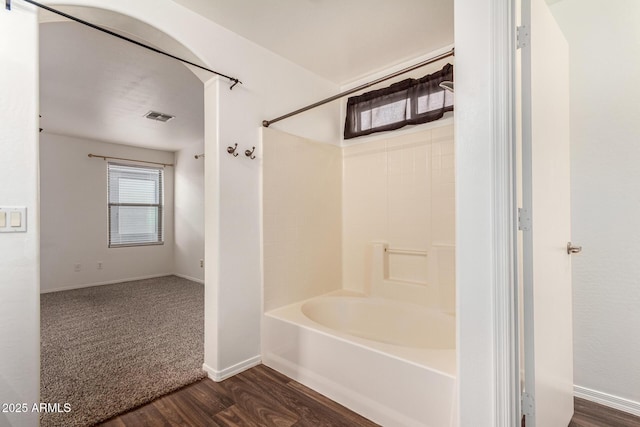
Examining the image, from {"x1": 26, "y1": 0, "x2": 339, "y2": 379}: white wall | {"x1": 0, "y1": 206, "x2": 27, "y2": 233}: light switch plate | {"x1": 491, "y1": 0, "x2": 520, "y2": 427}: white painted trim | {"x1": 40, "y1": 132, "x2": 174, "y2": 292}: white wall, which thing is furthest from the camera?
A: {"x1": 40, "y1": 132, "x2": 174, "y2": 292}: white wall

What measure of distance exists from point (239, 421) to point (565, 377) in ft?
5.60

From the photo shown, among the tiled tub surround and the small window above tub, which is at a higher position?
the small window above tub

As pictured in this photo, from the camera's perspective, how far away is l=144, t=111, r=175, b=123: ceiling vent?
12.1ft

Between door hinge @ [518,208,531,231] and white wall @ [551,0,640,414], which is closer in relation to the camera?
door hinge @ [518,208,531,231]

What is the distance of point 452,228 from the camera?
228 cm

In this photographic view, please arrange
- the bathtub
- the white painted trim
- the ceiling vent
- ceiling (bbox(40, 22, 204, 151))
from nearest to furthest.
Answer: the white painted trim → the bathtub → ceiling (bbox(40, 22, 204, 151)) → the ceiling vent

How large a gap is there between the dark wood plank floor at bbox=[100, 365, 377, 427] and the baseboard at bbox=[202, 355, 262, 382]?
1.4 inches

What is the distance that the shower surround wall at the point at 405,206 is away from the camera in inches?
91.0

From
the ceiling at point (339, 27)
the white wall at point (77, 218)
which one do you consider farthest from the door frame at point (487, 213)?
the white wall at point (77, 218)

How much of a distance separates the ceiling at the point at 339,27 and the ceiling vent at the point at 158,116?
2.09 meters

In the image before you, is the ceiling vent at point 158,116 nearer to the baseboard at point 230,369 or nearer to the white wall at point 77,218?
the white wall at point 77,218

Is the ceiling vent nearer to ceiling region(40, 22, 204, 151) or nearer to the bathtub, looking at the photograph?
ceiling region(40, 22, 204, 151)

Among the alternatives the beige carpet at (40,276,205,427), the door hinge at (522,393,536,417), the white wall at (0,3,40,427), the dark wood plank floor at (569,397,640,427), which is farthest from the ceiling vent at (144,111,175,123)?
the dark wood plank floor at (569,397,640,427)

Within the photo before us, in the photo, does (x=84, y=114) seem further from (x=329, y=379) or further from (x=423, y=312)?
(x=423, y=312)
